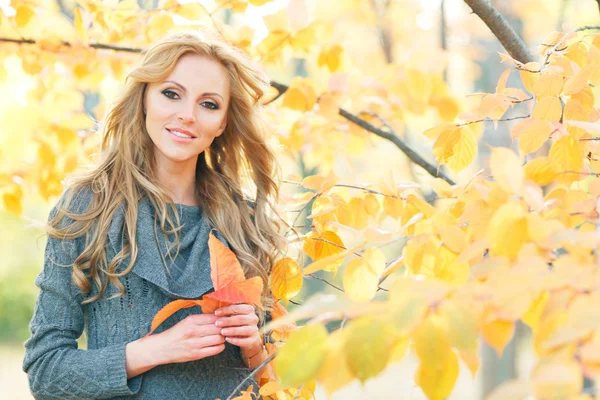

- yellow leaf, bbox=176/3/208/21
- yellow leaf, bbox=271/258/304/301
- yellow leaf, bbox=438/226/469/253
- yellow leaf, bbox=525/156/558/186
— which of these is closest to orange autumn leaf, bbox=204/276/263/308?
yellow leaf, bbox=271/258/304/301

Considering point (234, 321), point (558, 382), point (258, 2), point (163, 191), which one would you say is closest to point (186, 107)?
point (163, 191)

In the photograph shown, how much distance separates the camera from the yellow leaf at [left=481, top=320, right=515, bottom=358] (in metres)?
0.74

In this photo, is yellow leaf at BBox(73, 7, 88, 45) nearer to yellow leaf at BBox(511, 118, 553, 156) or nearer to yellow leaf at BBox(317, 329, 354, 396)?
yellow leaf at BBox(511, 118, 553, 156)

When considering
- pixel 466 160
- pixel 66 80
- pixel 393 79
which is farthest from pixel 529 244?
pixel 66 80

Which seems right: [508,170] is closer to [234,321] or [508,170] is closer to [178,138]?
[234,321]

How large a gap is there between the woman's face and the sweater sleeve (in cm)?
40

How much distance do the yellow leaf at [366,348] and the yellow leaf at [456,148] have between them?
0.78 metres

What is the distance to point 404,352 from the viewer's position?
2.61 ft

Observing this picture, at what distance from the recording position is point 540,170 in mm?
1093

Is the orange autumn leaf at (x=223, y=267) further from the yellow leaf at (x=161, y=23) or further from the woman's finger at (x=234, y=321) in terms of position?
the yellow leaf at (x=161, y=23)

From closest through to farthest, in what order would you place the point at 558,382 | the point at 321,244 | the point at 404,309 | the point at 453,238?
the point at 558,382 < the point at 404,309 < the point at 453,238 < the point at 321,244

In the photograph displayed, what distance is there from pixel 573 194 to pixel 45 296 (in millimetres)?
1246

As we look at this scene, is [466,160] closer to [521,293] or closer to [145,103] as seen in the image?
[521,293]

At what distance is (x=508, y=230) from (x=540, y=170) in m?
0.37
